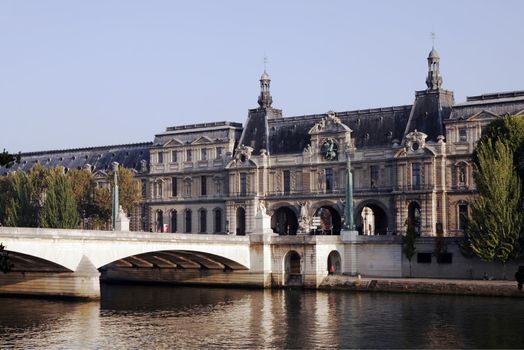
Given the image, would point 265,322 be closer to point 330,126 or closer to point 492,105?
point 492,105

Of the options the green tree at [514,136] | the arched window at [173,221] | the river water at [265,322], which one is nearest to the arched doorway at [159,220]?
the arched window at [173,221]

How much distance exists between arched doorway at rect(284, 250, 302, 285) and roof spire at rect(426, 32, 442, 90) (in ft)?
93.1

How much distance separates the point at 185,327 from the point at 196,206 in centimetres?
6566

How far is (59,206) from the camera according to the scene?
118 metres

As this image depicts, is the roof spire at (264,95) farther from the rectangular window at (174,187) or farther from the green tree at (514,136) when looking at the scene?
the green tree at (514,136)

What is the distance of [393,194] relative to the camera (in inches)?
4540

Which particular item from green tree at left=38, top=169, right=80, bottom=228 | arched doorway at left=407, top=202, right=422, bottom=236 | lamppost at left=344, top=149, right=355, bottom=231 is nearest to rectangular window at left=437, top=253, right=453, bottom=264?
lamppost at left=344, top=149, right=355, bottom=231

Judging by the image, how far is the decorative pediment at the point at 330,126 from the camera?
12049 centimetres

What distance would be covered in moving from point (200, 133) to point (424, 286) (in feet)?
170

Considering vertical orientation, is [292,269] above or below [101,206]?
below

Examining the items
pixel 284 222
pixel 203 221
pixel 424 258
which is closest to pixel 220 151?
pixel 203 221

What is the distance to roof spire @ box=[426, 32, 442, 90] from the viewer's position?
11725 centimetres

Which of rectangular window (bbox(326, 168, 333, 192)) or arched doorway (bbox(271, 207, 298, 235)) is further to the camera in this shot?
arched doorway (bbox(271, 207, 298, 235))

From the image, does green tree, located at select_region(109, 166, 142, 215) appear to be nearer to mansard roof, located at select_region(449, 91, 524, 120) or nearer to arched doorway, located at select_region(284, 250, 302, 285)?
arched doorway, located at select_region(284, 250, 302, 285)
